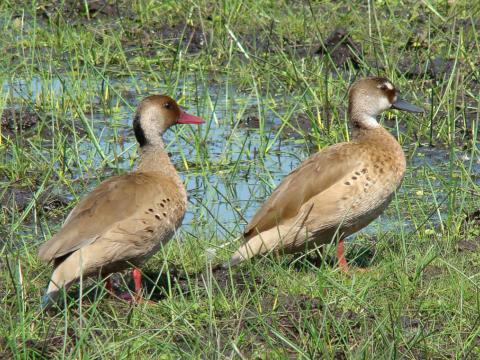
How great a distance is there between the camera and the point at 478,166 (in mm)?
8930

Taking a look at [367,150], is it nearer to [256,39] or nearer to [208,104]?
[208,104]

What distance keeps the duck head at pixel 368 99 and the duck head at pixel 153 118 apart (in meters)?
1.12

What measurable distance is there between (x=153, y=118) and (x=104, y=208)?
3.59 feet

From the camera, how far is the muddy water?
7996 mm

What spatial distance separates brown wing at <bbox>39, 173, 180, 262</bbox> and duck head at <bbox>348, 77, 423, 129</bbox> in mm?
1428

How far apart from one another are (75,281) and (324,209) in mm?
1491

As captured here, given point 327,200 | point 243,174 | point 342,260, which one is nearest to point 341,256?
point 342,260

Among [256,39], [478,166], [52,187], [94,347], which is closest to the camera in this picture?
[94,347]

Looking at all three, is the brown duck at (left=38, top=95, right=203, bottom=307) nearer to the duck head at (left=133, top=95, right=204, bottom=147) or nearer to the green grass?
the green grass

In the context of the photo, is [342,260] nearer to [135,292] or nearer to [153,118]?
[135,292]

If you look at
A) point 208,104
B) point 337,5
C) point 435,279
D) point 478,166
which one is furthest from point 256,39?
point 435,279

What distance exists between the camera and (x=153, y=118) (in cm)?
722

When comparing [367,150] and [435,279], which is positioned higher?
[367,150]

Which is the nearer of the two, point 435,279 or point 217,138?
point 435,279
